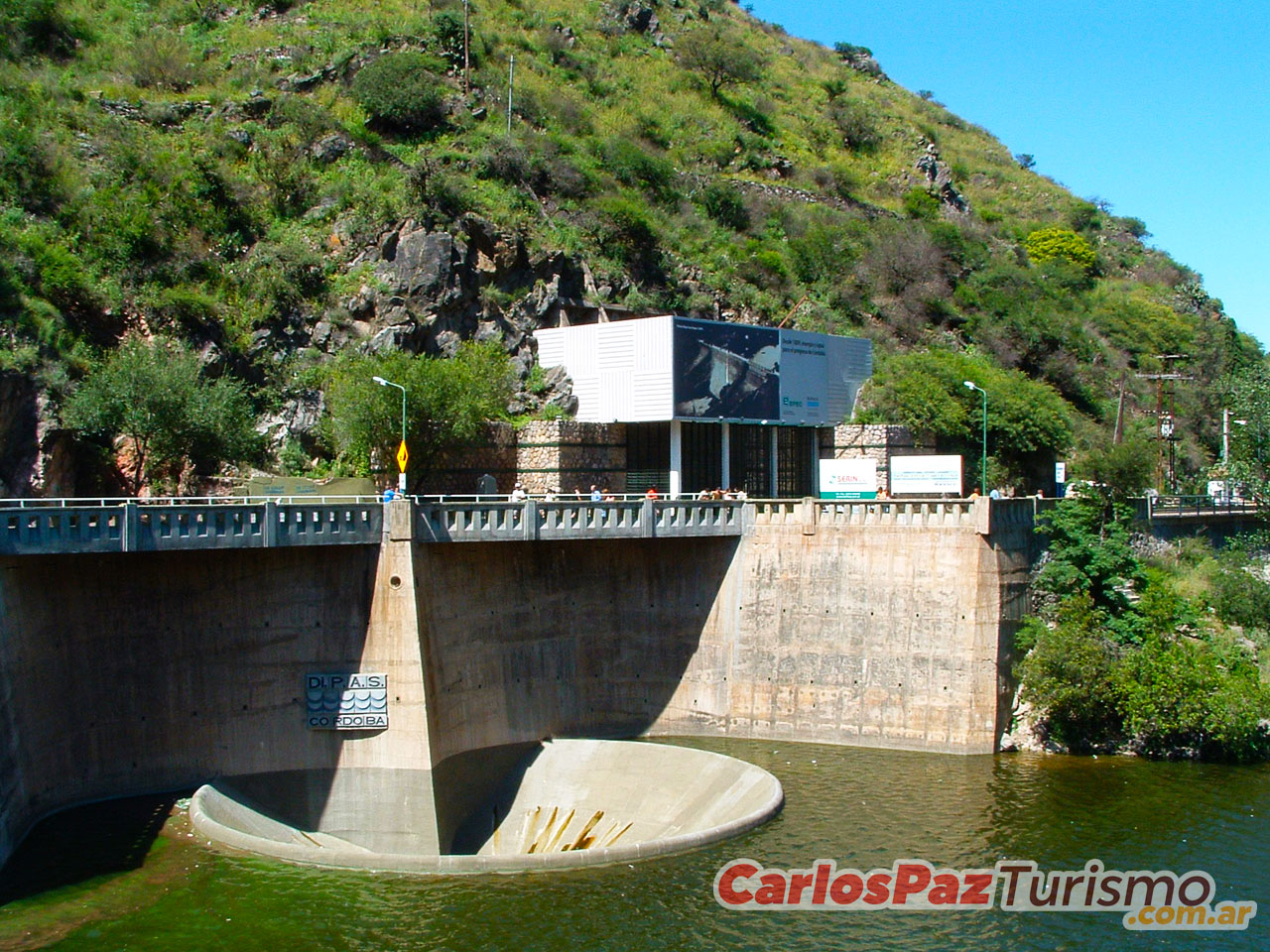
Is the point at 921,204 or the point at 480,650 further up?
the point at 921,204

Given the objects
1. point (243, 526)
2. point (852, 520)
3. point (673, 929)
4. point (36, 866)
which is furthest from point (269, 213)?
point (673, 929)

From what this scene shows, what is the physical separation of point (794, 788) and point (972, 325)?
57.4m

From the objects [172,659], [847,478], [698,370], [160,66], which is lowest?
[172,659]

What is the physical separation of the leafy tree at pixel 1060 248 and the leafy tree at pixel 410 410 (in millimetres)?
78613

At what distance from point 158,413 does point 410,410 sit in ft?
32.8

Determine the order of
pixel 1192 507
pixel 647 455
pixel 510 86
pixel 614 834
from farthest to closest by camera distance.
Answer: pixel 510 86 → pixel 1192 507 → pixel 647 455 → pixel 614 834

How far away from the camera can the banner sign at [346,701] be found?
119 ft

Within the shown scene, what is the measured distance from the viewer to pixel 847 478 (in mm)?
52000

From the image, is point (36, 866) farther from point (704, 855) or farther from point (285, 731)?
point (704, 855)

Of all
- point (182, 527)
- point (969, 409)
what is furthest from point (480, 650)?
point (969, 409)

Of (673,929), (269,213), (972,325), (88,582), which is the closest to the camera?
(673,929)

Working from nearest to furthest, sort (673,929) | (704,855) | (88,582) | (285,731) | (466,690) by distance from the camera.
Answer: (673,929), (704,855), (88,582), (285,731), (466,690)

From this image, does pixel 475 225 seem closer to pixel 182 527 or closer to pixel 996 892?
pixel 182 527

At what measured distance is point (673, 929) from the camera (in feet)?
88.0
